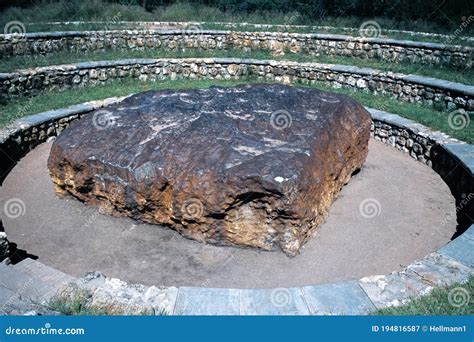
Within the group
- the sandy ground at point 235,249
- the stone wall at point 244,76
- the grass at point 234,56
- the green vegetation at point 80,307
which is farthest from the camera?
the grass at point 234,56

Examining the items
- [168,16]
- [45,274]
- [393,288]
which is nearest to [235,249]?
[393,288]


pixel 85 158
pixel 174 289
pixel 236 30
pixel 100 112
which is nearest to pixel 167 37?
pixel 236 30

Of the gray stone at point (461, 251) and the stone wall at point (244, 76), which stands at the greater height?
the gray stone at point (461, 251)

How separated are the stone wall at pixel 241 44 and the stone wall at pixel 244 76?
1.52 meters

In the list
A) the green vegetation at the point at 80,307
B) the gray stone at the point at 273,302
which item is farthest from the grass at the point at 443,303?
the green vegetation at the point at 80,307

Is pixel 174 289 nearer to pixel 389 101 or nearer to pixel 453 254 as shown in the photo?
pixel 453 254

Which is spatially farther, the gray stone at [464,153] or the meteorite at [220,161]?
the gray stone at [464,153]

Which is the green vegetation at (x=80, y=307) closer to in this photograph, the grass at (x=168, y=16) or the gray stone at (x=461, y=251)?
the gray stone at (x=461, y=251)

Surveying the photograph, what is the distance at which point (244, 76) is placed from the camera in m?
12.1

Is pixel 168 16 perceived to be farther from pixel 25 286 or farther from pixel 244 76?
pixel 25 286

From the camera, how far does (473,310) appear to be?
341 centimetres

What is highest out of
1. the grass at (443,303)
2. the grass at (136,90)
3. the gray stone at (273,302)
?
the grass at (443,303)

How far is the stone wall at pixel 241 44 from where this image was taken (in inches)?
437

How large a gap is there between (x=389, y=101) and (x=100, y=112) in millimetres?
6348
